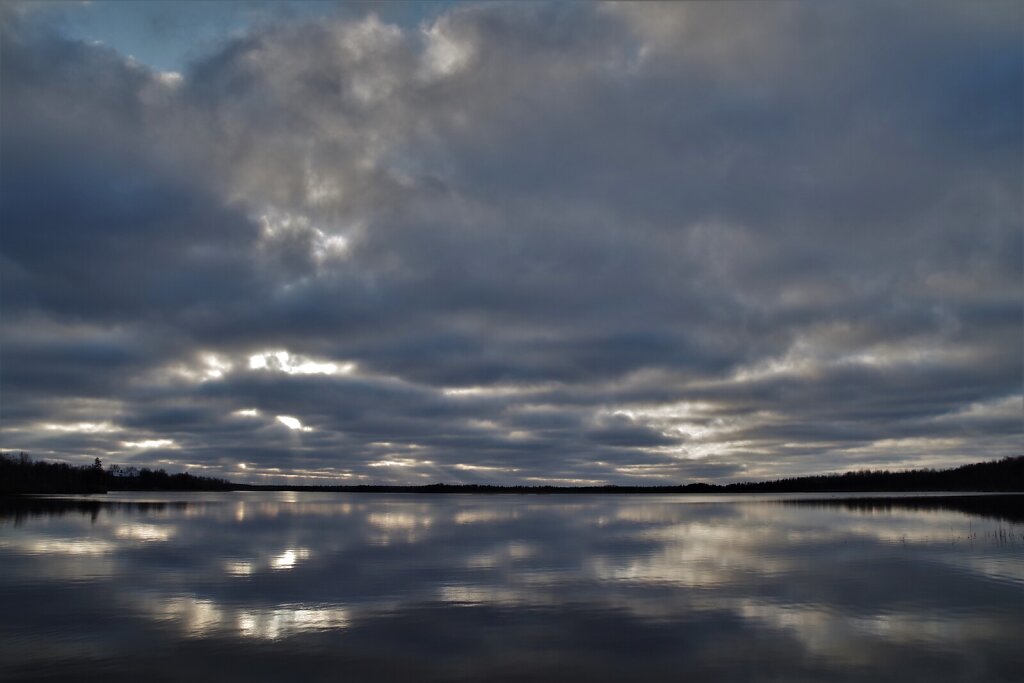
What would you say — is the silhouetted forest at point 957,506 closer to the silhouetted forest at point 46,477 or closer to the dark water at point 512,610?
the dark water at point 512,610

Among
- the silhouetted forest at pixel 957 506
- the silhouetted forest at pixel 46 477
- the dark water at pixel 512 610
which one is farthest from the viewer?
the silhouetted forest at pixel 46 477

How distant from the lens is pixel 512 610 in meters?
20.2

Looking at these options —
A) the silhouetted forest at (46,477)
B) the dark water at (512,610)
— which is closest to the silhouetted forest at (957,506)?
the dark water at (512,610)

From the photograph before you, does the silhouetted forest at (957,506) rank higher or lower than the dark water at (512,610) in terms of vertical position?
lower

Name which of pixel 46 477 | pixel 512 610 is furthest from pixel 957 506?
pixel 46 477

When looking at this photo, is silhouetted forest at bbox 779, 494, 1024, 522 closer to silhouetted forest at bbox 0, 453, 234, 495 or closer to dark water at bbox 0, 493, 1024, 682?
dark water at bbox 0, 493, 1024, 682

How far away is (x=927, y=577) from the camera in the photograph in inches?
1036

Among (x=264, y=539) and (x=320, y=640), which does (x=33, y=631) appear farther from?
(x=264, y=539)

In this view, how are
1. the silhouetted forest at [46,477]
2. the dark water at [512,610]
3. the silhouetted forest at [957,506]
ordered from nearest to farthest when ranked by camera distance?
the dark water at [512,610]
the silhouetted forest at [957,506]
the silhouetted forest at [46,477]

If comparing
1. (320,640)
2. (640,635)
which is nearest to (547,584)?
(640,635)

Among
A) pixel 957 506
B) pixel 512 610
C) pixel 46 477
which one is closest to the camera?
pixel 512 610

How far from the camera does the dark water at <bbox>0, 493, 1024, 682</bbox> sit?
1478 centimetres

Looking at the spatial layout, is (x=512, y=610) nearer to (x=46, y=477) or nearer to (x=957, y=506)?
(x=957, y=506)

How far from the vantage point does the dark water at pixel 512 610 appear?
14.8m
